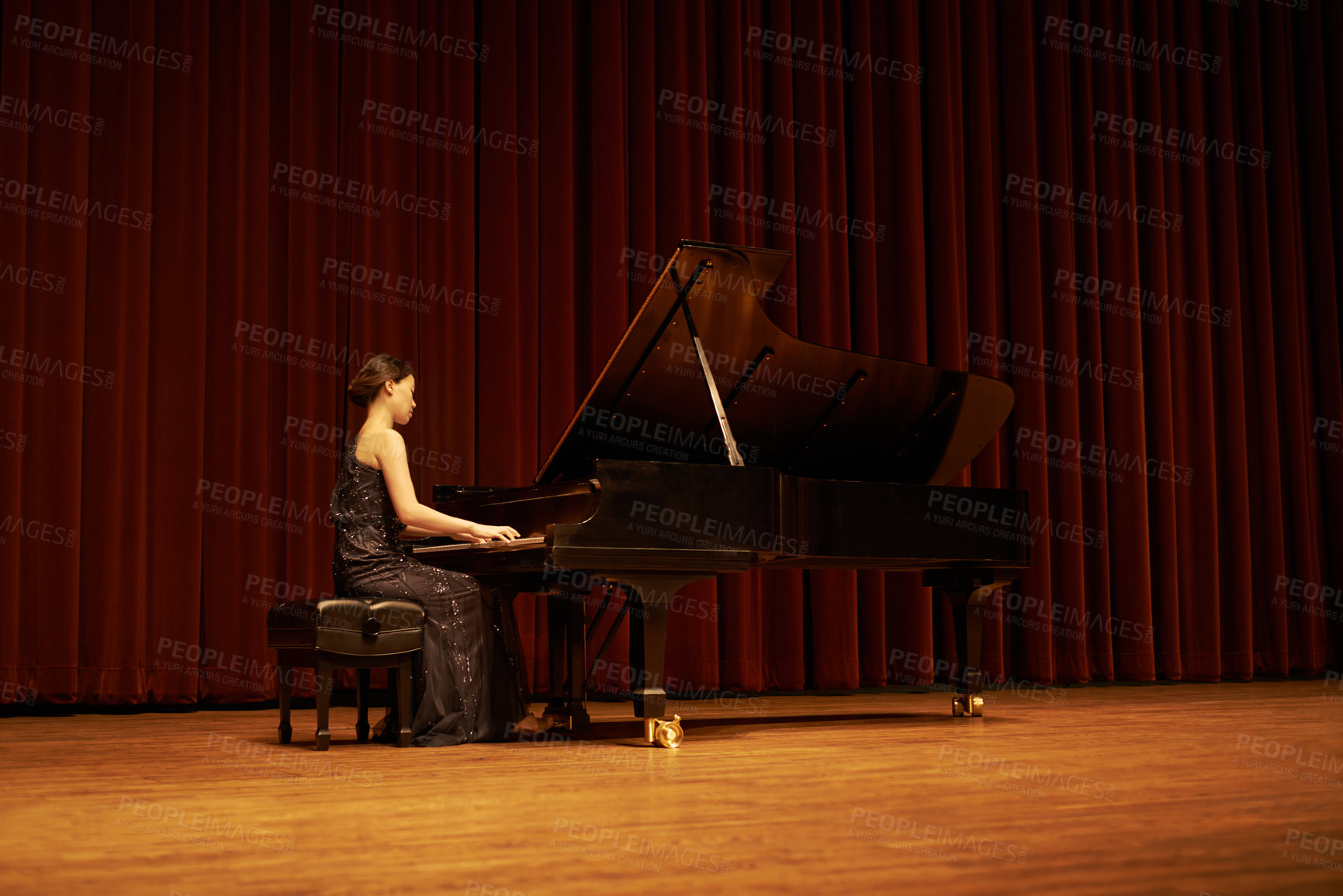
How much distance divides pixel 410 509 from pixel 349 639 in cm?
45

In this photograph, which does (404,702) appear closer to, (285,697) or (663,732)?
(285,697)

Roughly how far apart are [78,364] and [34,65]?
1.31 metres

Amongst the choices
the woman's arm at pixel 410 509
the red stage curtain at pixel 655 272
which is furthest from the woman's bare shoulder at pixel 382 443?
the red stage curtain at pixel 655 272

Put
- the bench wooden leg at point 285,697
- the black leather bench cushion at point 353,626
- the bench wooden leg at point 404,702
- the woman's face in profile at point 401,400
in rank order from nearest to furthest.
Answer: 1. the black leather bench cushion at point 353,626
2. the bench wooden leg at point 404,702
3. the bench wooden leg at point 285,697
4. the woman's face in profile at point 401,400

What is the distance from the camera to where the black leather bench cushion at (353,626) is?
11.0 ft

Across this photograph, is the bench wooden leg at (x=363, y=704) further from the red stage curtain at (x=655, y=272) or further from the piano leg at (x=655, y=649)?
the red stage curtain at (x=655, y=272)

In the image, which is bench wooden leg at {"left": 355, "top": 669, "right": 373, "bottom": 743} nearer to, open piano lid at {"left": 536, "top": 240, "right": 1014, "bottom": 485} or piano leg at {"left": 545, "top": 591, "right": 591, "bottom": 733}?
piano leg at {"left": 545, "top": 591, "right": 591, "bottom": 733}

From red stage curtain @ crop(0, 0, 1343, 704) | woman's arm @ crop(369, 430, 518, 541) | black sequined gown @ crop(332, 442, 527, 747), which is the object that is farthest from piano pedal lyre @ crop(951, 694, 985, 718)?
woman's arm @ crop(369, 430, 518, 541)

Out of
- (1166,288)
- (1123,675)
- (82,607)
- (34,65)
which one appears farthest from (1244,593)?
(34,65)

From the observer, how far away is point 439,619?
3.56 m

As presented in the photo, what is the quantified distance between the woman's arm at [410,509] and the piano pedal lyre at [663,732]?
0.69m

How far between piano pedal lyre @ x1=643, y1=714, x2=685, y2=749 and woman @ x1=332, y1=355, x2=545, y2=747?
0.47 meters

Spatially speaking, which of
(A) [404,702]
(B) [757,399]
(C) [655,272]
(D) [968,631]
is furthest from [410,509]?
(C) [655,272]

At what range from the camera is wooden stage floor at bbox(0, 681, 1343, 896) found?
179cm
